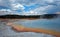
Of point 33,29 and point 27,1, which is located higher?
point 27,1

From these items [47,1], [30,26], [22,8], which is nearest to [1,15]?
[22,8]

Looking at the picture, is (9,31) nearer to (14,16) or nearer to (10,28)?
(10,28)

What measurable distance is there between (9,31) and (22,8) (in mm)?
308

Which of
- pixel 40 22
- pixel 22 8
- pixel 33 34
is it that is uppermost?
pixel 22 8

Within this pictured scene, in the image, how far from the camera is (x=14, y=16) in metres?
1.62

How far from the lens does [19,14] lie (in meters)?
1.61

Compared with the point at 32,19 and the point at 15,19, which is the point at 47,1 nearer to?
the point at 32,19

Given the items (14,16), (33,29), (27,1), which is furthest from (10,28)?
(27,1)

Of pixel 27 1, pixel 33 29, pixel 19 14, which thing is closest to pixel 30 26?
pixel 33 29

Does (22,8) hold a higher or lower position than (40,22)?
higher

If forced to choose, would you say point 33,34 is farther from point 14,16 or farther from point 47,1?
point 47,1

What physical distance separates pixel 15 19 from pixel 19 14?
8 centimetres

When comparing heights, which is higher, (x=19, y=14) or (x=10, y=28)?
(x=19, y=14)

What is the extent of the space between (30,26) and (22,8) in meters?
0.23
